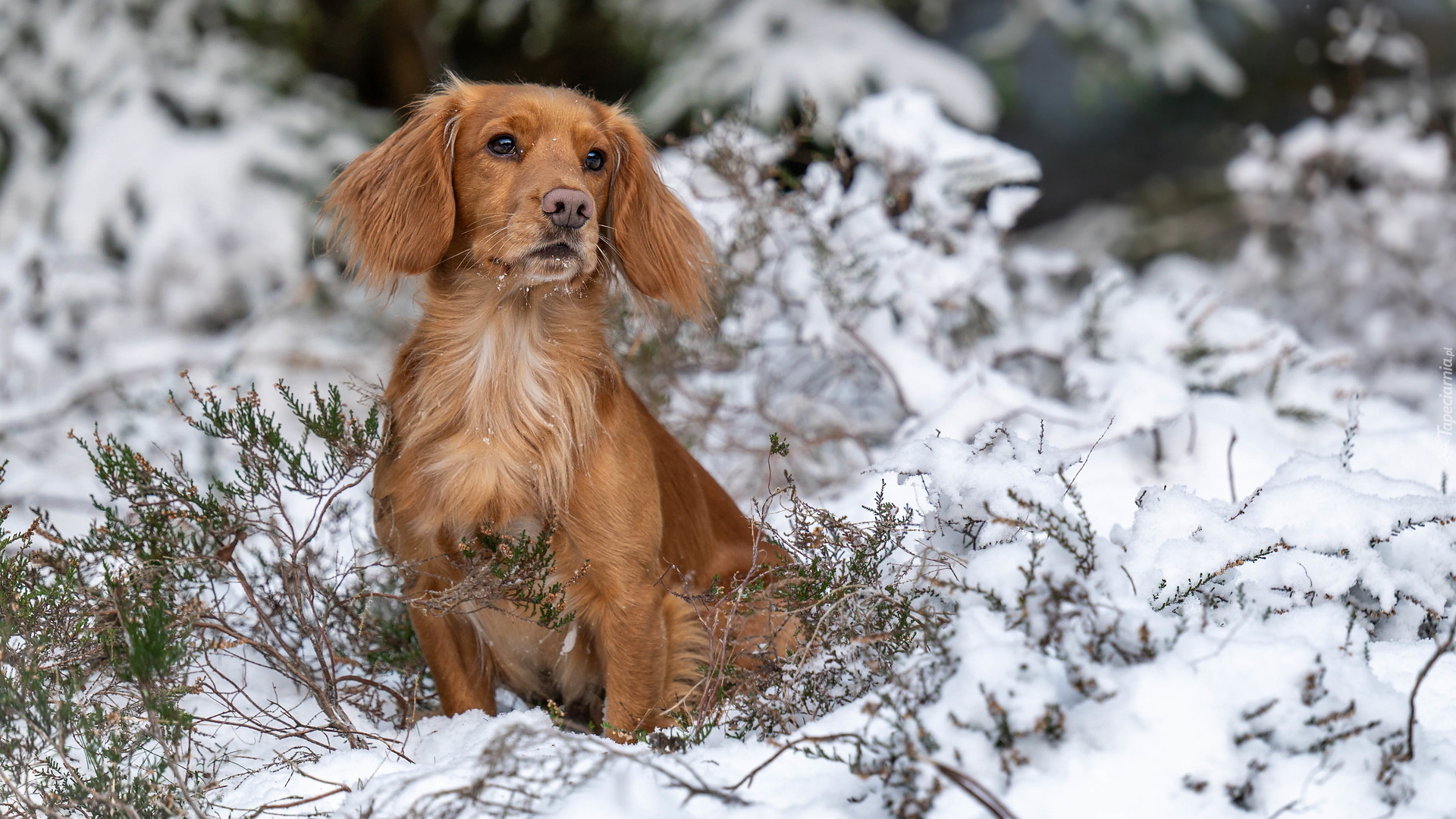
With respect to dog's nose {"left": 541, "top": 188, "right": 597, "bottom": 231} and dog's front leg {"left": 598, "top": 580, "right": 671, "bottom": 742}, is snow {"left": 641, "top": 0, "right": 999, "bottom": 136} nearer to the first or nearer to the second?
dog's nose {"left": 541, "top": 188, "right": 597, "bottom": 231}

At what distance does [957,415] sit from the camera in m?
3.69

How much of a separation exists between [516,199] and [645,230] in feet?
1.30

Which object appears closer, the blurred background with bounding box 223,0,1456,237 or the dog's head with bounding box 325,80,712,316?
the dog's head with bounding box 325,80,712,316

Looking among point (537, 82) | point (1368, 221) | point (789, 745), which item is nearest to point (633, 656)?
point (789, 745)

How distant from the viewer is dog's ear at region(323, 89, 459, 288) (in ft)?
8.14

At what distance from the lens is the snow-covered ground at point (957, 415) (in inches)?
62.9

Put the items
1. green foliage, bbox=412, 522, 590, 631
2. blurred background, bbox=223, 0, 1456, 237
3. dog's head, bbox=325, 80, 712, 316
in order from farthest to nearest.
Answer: blurred background, bbox=223, 0, 1456, 237, dog's head, bbox=325, 80, 712, 316, green foliage, bbox=412, 522, 590, 631

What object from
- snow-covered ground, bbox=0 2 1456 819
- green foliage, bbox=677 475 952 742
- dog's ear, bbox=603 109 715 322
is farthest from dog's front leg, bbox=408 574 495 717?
dog's ear, bbox=603 109 715 322

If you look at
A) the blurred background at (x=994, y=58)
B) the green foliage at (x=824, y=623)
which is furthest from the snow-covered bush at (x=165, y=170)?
the green foliage at (x=824, y=623)

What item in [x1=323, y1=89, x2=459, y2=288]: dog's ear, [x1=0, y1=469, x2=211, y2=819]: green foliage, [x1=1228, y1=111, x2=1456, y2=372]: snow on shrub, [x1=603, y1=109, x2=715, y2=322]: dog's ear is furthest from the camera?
[x1=1228, y1=111, x2=1456, y2=372]: snow on shrub

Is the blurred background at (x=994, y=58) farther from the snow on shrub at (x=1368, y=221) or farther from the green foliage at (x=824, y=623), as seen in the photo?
the green foliage at (x=824, y=623)

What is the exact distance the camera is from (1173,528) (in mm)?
2145

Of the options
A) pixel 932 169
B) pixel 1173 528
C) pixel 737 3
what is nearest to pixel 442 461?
pixel 1173 528

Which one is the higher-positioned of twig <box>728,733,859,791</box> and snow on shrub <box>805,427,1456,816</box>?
twig <box>728,733,859,791</box>
